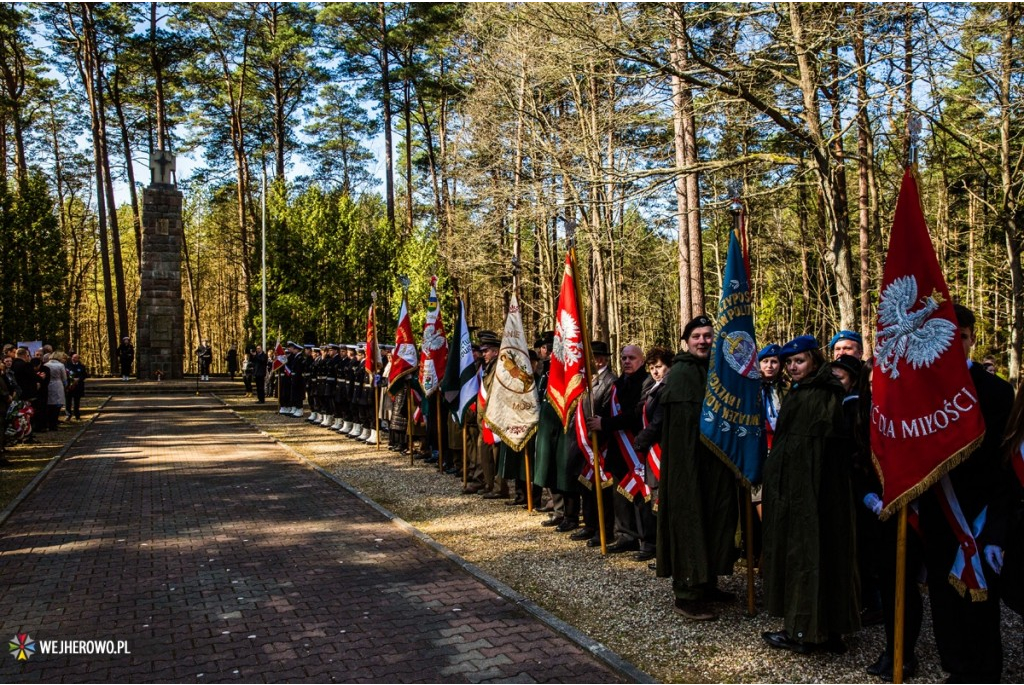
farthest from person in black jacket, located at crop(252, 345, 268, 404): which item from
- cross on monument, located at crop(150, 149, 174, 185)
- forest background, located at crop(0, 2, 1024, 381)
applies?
cross on monument, located at crop(150, 149, 174, 185)

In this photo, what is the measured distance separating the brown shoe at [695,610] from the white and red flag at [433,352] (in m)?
7.60

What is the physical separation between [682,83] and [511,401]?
7.10 m

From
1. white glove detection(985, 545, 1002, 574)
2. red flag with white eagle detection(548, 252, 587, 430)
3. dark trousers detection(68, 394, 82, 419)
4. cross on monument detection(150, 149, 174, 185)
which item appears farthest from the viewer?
cross on monument detection(150, 149, 174, 185)

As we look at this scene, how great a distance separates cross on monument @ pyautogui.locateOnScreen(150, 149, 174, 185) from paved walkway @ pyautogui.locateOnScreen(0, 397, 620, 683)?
28.8m

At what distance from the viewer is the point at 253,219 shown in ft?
134

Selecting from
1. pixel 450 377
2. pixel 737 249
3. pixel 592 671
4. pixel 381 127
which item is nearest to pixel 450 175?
pixel 381 127

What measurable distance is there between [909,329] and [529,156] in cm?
1741

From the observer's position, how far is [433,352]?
44.2 feet

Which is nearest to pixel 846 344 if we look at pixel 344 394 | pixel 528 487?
pixel 528 487

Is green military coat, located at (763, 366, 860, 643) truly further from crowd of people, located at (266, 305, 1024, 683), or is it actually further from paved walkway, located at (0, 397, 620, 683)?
paved walkway, located at (0, 397, 620, 683)

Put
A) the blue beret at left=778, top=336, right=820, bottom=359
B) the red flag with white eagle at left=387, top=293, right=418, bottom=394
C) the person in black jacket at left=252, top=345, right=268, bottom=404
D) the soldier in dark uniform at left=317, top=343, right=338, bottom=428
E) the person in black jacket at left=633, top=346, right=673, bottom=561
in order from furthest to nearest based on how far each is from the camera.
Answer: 1. the person in black jacket at left=252, top=345, right=268, bottom=404
2. the soldier in dark uniform at left=317, top=343, right=338, bottom=428
3. the red flag with white eagle at left=387, top=293, right=418, bottom=394
4. the person in black jacket at left=633, top=346, right=673, bottom=561
5. the blue beret at left=778, top=336, right=820, bottom=359

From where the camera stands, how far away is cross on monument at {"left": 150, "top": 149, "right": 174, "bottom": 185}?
1468 inches

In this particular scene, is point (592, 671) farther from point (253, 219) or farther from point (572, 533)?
point (253, 219)

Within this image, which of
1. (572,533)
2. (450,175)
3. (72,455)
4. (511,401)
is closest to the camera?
(572,533)
